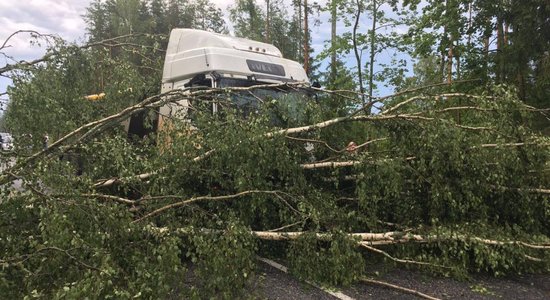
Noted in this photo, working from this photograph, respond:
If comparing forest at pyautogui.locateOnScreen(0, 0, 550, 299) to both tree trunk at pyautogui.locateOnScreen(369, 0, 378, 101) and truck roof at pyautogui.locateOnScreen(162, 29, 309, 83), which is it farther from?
tree trunk at pyautogui.locateOnScreen(369, 0, 378, 101)

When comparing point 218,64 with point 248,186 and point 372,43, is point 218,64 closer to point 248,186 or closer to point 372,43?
point 248,186

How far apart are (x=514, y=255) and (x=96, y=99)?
4940 mm

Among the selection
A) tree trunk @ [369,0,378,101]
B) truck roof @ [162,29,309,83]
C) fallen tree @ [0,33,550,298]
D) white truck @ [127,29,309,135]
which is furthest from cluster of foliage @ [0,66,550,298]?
tree trunk @ [369,0,378,101]

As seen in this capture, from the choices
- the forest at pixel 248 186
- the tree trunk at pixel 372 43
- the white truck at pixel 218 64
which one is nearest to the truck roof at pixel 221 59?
the white truck at pixel 218 64

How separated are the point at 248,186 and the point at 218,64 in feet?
11.7

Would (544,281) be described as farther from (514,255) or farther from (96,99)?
(96,99)

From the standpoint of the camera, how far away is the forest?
10.7 feet

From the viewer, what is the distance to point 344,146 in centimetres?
522

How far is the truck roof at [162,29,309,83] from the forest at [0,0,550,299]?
74.1 inches

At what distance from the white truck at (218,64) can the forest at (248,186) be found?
1.66m

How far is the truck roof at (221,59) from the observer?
7.33 meters

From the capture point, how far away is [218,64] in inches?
284

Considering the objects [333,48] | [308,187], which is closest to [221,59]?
[308,187]

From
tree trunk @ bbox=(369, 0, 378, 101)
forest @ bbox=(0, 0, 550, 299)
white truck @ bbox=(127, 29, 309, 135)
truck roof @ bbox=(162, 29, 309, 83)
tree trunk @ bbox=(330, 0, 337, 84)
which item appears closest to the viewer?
forest @ bbox=(0, 0, 550, 299)
